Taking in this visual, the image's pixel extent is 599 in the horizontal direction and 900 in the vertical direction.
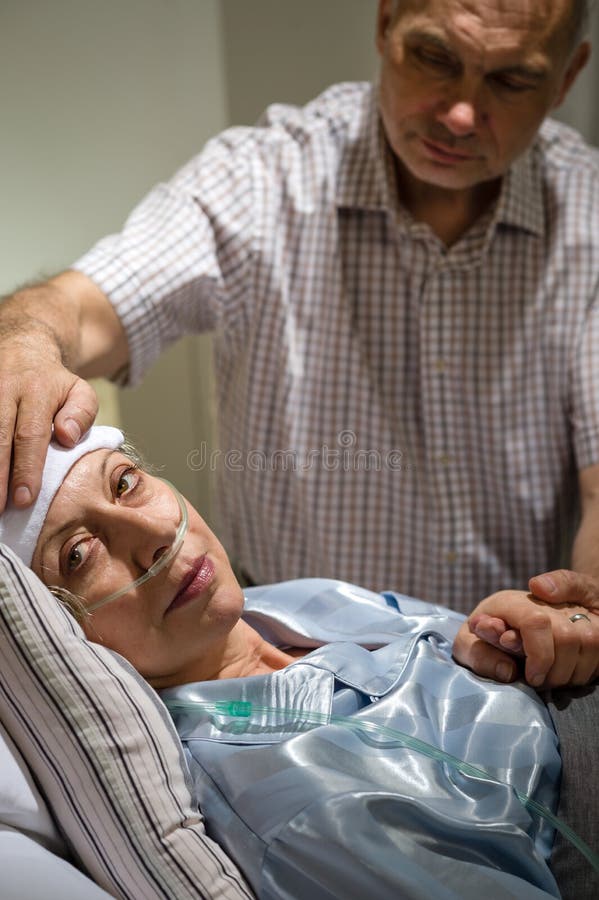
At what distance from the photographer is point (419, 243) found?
188cm

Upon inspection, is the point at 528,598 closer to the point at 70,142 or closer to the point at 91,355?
the point at 91,355

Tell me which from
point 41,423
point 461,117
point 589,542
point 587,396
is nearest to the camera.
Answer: point 41,423

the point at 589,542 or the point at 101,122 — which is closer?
the point at 589,542

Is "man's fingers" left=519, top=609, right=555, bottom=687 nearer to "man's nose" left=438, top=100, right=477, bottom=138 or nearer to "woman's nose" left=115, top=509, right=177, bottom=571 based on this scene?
"woman's nose" left=115, top=509, right=177, bottom=571

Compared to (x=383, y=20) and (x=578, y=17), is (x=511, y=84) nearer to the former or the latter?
(x=578, y=17)

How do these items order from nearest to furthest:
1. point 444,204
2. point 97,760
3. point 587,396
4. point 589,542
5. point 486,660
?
point 97,760 → point 486,660 → point 589,542 → point 587,396 → point 444,204

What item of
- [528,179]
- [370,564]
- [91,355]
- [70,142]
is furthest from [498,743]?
[70,142]

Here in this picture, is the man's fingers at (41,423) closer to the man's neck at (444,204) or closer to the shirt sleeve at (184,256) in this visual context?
the shirt sleeve at (184,256)

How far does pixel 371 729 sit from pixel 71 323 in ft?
2.79

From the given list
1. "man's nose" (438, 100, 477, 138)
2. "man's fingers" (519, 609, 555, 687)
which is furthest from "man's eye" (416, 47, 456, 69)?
"man's fingers" (519, 609, 555, 687)

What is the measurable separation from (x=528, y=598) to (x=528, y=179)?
101 cm

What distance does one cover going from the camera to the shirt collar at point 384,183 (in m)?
1.86
